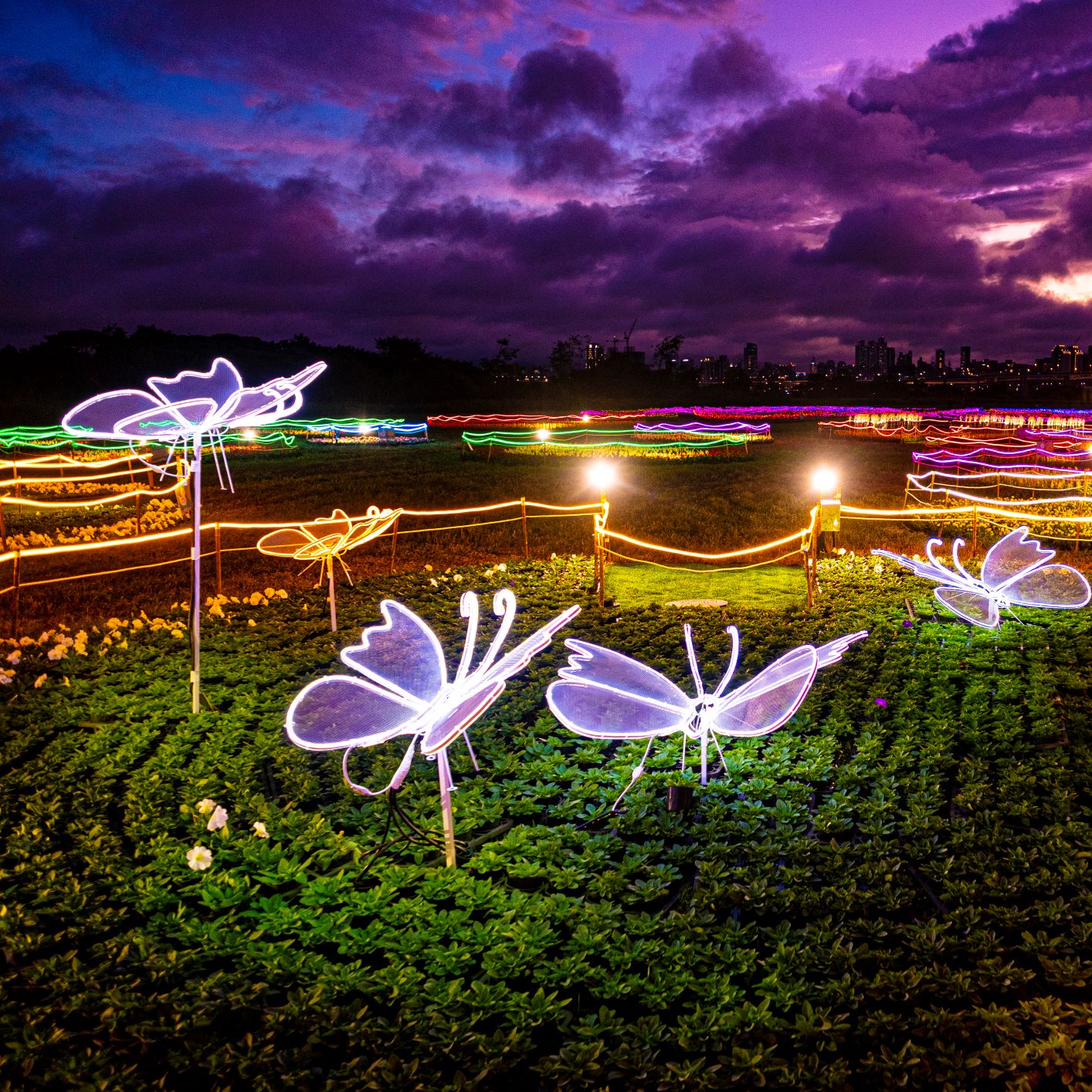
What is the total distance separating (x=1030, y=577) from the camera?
6816 mm

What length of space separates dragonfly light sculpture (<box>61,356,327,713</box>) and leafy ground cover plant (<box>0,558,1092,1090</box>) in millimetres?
1834

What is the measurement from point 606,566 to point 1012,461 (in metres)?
19.2

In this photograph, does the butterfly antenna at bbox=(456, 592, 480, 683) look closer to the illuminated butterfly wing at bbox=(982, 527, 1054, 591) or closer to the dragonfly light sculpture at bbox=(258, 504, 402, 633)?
the dragonfly light sculpture at bbox=(258, 504, 402, 633)

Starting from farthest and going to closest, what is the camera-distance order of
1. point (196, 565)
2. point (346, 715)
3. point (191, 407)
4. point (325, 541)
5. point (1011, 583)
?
point (325, 541)
point (1011, 583)
point (196, 565)
point (191, 407)
point (346, 715)

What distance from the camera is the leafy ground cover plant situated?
261cm

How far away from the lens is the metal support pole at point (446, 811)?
11.2 feet

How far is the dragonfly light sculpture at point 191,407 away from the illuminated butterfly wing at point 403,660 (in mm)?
1520

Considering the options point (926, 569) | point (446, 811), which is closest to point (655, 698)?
point (446, 811)

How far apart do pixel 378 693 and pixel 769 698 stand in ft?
6.30

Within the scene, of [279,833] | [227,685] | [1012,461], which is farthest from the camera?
[1012,461]

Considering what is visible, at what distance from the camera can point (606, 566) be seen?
422 inches

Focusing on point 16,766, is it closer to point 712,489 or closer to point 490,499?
point 490,499

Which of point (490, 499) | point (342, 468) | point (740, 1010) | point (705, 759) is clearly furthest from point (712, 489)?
point (740, 1010)

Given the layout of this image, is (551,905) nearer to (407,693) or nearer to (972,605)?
(407,693)
